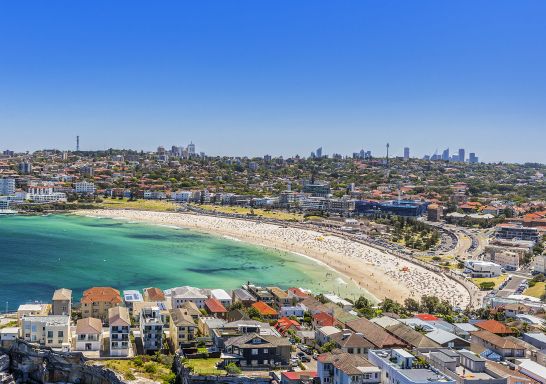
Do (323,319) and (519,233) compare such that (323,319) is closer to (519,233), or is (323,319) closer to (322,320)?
(322,320)

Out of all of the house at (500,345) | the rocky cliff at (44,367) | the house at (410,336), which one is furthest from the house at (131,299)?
the house at (500,345)

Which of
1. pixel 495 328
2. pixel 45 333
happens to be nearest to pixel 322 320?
pixel 495 328

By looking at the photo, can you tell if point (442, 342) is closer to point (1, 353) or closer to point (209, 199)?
point (1, 353)

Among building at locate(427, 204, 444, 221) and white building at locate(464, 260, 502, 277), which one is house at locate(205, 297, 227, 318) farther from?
building at locate(427, 204, 444, 221)

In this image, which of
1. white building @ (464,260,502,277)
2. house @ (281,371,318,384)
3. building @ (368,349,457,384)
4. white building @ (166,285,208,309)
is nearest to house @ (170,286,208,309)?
white building @ (166,285,208,309)

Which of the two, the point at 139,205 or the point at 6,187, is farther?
the point at 6,187

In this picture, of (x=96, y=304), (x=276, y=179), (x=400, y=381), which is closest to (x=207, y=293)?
(x=96, y=304)

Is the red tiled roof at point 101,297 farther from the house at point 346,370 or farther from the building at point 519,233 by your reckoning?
the building at point 519,233
